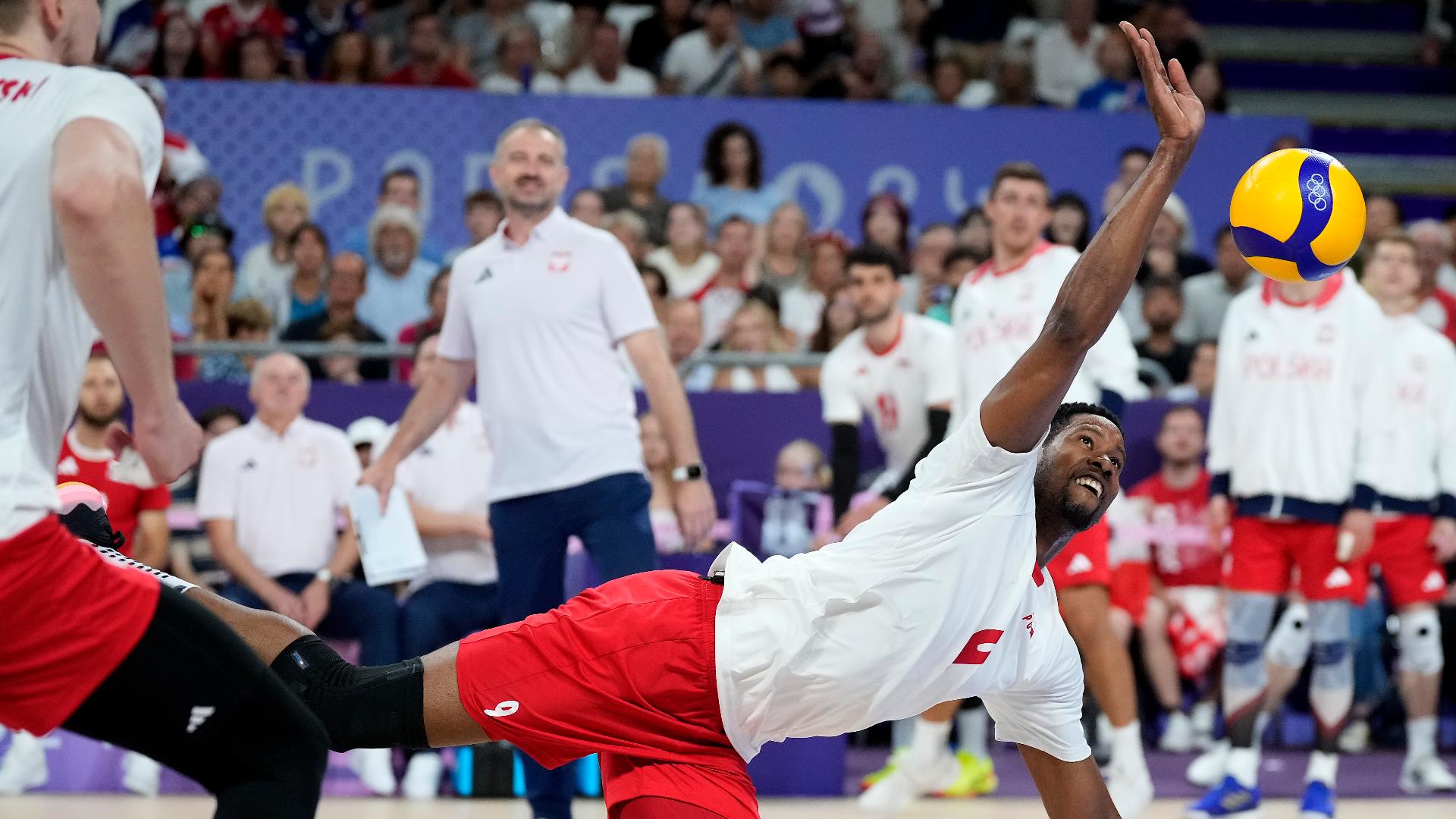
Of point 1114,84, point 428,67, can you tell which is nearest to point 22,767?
point 428,67

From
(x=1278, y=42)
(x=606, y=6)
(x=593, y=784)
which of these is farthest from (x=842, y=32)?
(x=593, y=784)

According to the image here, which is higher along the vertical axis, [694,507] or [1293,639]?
[694,507]

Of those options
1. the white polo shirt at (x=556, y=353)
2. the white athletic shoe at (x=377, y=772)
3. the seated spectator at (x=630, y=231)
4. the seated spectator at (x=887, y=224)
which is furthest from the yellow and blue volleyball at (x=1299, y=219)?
the seated spectator at (x=887, y=224)

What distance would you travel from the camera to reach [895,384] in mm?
7586

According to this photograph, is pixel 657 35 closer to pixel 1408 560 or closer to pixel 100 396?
pixel 100 396

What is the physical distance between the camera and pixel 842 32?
41.1 ft

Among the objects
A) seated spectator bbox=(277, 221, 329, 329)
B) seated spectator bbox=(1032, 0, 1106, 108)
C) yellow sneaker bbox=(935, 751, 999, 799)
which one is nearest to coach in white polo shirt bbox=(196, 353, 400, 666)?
seated spectator bbox=(277, 221, 329, 329)

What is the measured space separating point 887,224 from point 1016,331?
3914 mm

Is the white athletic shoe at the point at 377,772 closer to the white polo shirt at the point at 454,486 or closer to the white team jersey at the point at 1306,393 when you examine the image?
the white polo shirt at the point at 454,486

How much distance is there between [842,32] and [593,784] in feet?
22.6

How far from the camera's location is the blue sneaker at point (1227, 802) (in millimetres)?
6914

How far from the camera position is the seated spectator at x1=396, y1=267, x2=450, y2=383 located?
8.98 meters

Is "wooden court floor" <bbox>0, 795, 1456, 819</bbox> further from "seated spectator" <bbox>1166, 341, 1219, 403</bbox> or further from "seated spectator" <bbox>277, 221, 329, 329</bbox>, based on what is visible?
"seated spectator" <bbox>277, 221, 329, 329</bbox>

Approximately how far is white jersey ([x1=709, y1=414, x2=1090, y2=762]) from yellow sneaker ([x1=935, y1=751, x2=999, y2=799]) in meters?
3.63
